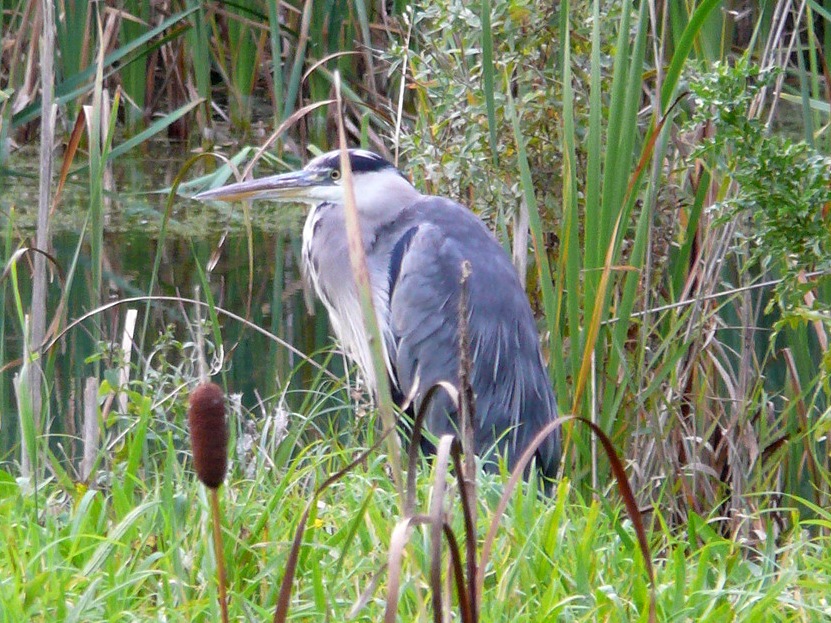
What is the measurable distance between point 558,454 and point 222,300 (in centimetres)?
209

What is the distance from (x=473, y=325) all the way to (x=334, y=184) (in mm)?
499

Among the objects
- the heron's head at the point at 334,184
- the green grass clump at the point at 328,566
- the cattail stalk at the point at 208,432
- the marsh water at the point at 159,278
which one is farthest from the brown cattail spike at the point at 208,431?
the marsh water at the point at 159,278

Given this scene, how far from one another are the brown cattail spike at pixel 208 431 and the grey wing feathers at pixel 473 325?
6.52 feet

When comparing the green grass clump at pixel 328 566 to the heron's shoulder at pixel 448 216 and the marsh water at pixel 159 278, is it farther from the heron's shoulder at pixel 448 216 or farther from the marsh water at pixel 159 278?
→ the marsh water at pixel 159 278

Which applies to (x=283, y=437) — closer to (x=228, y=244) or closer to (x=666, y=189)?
(x=666, y=189)

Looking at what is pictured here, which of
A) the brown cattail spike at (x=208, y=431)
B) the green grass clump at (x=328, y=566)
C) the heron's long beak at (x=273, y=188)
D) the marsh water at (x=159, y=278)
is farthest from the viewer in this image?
the marsh water at (x=159, y=278)

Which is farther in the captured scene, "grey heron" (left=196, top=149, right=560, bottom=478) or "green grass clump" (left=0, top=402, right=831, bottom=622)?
"grey heron" (left=196, top=149, right=560, bottom=478)

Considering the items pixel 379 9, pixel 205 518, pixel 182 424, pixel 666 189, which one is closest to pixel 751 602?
pixel 205 518

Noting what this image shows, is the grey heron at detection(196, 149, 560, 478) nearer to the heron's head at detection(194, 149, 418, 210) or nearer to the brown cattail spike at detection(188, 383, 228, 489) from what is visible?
the heron's head at detection(194, 149, 418, 210)

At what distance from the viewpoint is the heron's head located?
3.06m

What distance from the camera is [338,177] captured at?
123 inches

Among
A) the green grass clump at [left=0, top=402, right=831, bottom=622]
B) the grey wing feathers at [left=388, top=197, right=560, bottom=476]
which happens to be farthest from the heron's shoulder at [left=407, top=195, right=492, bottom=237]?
the green grass clump at [left=0, top=402, right=831, bottom=622]

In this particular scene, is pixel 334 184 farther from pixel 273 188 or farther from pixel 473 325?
pixel 473 325

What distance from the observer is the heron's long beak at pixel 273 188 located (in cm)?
296
